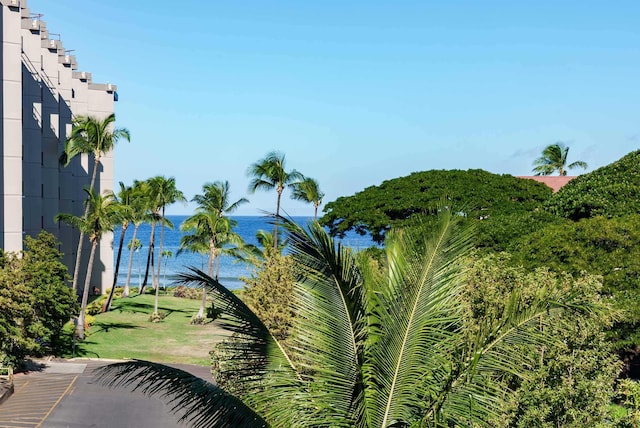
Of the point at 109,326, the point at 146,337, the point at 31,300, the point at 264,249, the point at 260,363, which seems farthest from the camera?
the point at 109,326

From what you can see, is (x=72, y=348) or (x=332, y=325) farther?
(x=72, y=348)

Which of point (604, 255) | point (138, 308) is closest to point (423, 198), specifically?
point (604, 255)

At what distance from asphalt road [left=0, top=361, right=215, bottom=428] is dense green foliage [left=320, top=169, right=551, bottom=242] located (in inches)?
715

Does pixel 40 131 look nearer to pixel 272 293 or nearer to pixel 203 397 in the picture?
pixel 272 293

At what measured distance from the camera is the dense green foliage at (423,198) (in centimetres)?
4591

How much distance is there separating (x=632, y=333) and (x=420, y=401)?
21274mm

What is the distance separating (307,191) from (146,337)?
69.2 ft

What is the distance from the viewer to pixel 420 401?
336 inches

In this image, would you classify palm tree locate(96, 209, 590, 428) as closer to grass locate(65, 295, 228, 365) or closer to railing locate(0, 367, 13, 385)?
grass locate(65, 295, 228, 365)

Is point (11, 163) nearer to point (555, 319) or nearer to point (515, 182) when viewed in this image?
point (515, 182)

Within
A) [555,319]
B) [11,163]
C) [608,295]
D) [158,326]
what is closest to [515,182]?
[608,295]

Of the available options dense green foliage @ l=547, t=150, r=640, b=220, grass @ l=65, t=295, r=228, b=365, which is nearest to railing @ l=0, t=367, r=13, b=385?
grass @ l=65, t=295, r=228, b=365

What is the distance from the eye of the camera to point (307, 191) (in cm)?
6047

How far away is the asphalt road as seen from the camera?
25.4m
